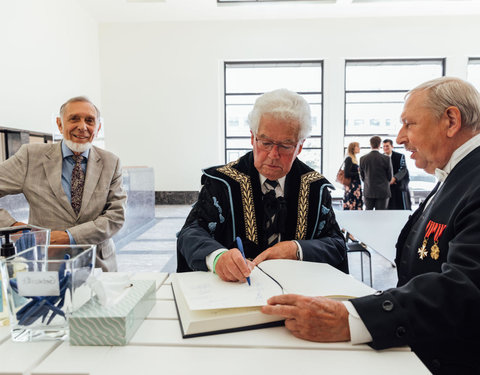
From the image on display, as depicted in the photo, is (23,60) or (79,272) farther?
(23,60)

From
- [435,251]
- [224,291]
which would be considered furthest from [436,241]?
[224,291]

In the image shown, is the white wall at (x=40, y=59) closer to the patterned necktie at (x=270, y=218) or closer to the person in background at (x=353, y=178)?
the patterned necktie at (x=270, y=218)

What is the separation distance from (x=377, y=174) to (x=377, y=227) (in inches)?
120

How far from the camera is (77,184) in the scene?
2025mm

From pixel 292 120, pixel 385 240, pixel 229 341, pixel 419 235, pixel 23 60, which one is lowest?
pixel 385 240

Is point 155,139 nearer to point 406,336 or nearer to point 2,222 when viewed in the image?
point 2,222

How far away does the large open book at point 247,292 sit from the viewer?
77cm

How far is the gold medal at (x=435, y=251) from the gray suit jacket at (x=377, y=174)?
14.9 feet

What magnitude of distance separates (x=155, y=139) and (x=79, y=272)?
342 inches

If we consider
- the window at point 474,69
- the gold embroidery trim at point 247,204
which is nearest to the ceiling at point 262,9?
the window at point 474,69

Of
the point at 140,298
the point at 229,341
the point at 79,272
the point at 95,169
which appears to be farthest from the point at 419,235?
the point at 95,169

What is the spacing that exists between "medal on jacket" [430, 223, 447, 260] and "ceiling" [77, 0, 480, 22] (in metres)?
8.20

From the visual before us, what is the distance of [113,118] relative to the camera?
9.11m

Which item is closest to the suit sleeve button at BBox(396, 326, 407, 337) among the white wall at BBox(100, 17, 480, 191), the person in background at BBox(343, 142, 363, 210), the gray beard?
the gray beard
